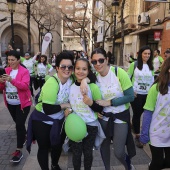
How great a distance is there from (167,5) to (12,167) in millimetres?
13652

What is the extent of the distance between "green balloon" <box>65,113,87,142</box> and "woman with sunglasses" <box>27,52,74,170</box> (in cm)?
18

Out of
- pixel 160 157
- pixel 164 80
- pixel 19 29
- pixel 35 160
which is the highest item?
pixel 19 29

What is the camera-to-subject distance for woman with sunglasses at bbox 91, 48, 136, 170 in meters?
2.67

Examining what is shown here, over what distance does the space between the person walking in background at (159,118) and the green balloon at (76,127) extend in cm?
70

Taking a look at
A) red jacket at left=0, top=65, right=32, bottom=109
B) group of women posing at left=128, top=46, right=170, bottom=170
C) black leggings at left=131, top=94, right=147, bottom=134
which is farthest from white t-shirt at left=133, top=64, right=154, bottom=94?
red jacket at left=0, top=65, right=32, bottom=109

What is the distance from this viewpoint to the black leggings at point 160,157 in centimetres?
245

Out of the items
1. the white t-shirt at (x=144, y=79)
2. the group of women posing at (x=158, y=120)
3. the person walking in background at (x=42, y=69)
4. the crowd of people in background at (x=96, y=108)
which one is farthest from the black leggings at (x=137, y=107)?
the person walking in background at (x=42, y=69)

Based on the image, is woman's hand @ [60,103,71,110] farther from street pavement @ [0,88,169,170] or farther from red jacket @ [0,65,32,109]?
street pavement @ [0,88,169,170]

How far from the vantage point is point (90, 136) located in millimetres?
2664

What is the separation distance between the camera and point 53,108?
2557 millimetres

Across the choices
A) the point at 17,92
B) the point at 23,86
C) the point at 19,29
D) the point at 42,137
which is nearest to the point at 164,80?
the point at 42,137

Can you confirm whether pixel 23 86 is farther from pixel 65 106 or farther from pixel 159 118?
pixel 159 118

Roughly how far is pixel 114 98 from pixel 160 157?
87 centimetres

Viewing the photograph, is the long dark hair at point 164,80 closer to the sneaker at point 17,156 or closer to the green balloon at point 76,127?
the green balloon at point 76,127
